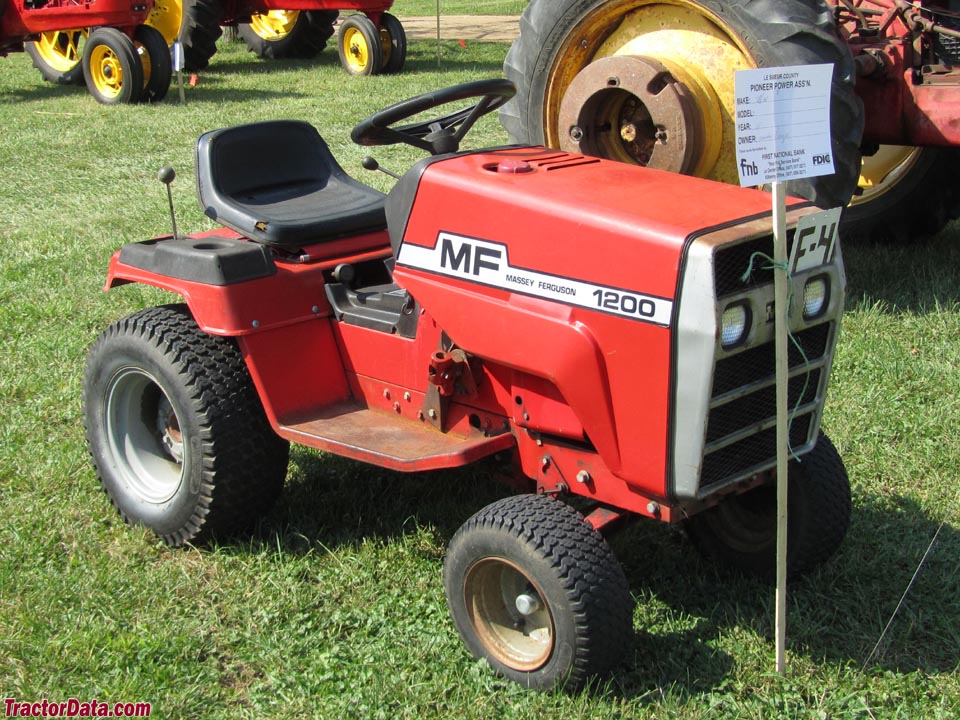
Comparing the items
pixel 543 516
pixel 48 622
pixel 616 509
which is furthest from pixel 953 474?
pixel 48 622

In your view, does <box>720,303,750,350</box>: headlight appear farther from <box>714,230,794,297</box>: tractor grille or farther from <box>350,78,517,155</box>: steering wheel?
<box>350,78,517,155</box>: steering wheel

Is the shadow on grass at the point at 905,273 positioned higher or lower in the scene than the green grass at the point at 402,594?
higher

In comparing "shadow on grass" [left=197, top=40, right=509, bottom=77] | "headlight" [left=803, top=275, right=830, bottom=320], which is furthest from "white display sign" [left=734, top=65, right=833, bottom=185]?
"shadow on grass" [left=197, top=40, right=509, bottom=77]

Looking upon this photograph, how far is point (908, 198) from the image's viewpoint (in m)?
6.18

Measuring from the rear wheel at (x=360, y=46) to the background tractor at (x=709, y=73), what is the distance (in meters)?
7.93

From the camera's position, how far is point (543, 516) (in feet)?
9.24

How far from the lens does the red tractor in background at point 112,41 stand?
1109 centimetres

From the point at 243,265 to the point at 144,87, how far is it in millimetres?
8591

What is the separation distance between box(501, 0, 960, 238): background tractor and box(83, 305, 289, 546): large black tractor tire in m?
2.18

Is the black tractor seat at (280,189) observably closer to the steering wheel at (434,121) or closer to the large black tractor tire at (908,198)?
the steering wheel at (434,121)

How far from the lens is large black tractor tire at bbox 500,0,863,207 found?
4.67 meters

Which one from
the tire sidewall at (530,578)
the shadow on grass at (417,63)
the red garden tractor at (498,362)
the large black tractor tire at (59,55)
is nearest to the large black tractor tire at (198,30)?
the shadow on grass at (417,63)

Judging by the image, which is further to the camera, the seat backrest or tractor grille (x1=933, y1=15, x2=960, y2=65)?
tractor grille (x1=933, y1=15, x2=960, y2=65)

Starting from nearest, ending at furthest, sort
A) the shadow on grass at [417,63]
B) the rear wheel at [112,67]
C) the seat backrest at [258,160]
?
1. the seat backrest at [258,160]
2. the rear wheel at [112,67]
3. the shadow on grass at [417,63]
